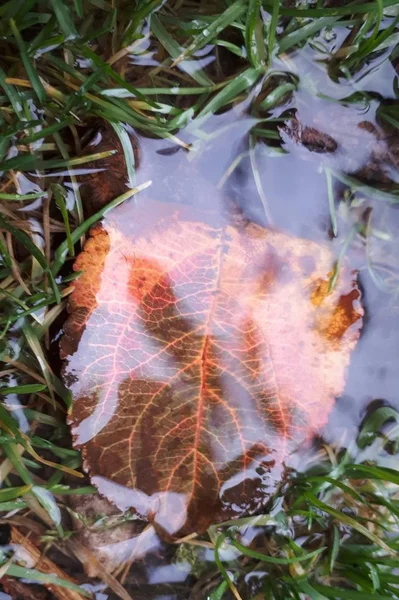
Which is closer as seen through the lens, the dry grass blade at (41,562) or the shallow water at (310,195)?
the shallow water at (310,195)

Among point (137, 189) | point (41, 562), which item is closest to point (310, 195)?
point (137, 189)

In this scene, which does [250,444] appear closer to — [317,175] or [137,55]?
[317,175]

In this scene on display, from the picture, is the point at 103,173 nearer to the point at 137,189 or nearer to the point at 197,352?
the point at 137,189

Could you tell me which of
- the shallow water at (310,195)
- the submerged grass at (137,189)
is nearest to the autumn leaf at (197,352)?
the shallow water at (310,195)

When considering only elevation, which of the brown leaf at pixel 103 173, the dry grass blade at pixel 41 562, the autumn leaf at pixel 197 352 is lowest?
the dry grass blade at pixel 41 562

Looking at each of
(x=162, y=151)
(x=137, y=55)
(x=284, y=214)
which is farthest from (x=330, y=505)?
(x=137, y=55)

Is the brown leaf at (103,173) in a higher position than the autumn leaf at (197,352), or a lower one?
higher

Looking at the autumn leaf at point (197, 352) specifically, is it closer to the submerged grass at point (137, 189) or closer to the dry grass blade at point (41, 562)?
the submerged grass at point (137, 189)
